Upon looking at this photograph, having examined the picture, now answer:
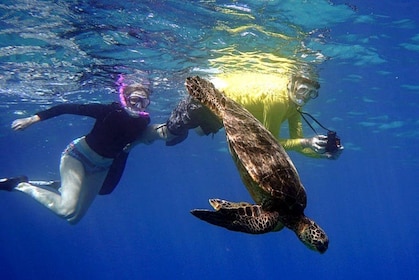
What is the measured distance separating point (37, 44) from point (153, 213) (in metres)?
109

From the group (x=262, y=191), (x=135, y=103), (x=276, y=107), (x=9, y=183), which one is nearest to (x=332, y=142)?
(x=276, y=107)

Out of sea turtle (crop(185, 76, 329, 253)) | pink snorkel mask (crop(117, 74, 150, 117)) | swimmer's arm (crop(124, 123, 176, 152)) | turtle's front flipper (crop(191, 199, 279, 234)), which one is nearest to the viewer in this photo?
turtle's front flipper (crop(191, 199, 279, 234))

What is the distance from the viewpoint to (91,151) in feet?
35.7

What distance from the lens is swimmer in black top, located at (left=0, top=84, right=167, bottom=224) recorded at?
34.9ft

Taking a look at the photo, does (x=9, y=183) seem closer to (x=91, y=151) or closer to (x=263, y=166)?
(x=91, y=151)

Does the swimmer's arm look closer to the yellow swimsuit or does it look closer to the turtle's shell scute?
the yellow swimsuit

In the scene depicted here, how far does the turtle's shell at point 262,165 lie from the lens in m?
4.18

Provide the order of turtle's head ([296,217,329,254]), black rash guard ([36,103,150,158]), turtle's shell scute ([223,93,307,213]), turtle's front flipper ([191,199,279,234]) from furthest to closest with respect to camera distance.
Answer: black rash guard ([36,103,150,158]) < turtle's shell scute ([223,93,307,213]) < turtle's head ([296,217,329,254]) < turtle's front flipper ([191,199,279,234])

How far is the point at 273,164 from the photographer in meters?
4.38

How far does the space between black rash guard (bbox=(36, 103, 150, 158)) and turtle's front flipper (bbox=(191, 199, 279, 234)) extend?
7515 mm

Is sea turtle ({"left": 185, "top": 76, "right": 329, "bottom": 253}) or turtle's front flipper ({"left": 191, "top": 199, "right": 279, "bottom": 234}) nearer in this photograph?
turtle's front flipper ({"left": 191, "top": 199, "right": 279, "bottom": 234})

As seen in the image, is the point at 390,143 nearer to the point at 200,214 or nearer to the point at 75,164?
the point at 75,164

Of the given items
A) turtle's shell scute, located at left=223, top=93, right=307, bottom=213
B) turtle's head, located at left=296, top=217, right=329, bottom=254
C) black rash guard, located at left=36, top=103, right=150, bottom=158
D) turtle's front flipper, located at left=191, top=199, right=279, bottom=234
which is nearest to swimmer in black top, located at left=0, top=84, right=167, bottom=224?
black rash guard, located at left=36, top=103, right=150, bottom=158

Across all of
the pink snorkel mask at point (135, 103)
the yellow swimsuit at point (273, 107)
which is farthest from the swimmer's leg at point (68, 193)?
the yellow swimsuit at point (273, 107)
